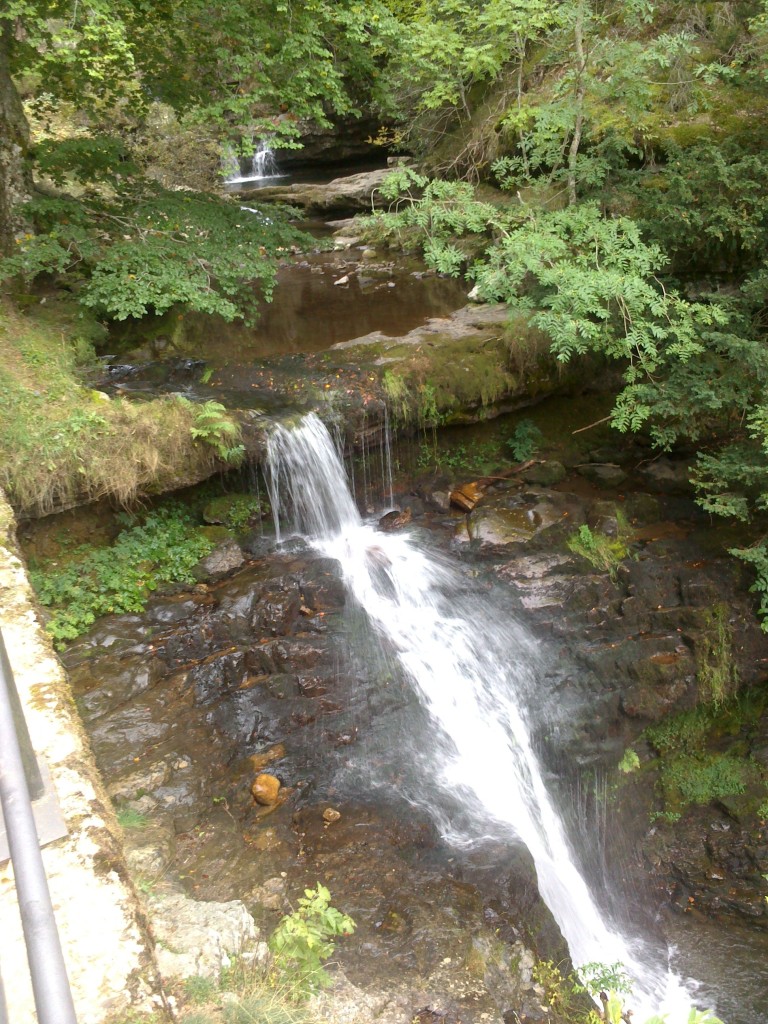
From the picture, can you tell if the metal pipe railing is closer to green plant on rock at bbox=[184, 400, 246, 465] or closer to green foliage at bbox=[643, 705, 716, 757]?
green plant on rock at bbox=[184, 400, 246, 465]

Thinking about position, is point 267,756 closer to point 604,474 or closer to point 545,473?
point 545,473

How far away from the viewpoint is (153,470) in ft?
23.4

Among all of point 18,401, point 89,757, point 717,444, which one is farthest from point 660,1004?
point 18,401

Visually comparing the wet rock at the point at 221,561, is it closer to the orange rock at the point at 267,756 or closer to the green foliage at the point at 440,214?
the orange rock at the point at 267,756

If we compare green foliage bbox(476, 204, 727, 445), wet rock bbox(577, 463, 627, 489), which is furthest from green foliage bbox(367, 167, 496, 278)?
wet rock bbox(577, 463, 627, 489)

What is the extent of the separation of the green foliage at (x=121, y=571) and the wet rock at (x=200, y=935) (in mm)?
2957

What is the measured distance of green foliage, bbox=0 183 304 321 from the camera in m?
7.53

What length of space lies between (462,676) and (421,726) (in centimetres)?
79

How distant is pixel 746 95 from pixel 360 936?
1004cm

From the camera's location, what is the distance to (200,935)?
4016 millimetres

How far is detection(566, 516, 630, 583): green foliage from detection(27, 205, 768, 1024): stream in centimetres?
18

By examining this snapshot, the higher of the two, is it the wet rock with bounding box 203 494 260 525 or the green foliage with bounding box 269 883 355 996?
the wet rock with bounding box 203 494 260 525

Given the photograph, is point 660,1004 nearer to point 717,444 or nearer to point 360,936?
point 360,936

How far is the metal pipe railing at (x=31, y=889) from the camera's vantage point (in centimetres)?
132
